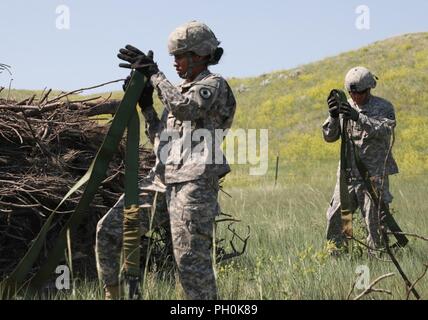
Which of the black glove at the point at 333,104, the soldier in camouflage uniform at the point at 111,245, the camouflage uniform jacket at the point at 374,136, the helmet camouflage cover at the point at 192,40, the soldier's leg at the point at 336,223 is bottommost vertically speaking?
the soldier's leg at the point at 336,223

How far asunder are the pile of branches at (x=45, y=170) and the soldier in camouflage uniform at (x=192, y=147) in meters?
1.53

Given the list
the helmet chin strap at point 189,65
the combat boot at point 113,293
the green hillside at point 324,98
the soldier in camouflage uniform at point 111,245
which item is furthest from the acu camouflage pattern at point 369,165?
the green hillside at point 324,98

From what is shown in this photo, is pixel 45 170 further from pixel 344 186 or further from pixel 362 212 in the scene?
pixel 362 212

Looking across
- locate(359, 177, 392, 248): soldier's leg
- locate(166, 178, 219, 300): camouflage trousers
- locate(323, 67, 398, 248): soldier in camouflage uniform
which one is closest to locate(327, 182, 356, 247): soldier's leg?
locate(323, 67, 398, 248): soldier in camouflage uniform

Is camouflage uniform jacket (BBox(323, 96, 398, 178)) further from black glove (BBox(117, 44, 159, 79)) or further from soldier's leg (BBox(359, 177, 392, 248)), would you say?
black glove (BBox(117, 44, 159, 79))

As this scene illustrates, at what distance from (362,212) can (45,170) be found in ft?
10.5

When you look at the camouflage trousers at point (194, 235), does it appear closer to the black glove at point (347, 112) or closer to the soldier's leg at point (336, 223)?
the black glove at point (347, 112)

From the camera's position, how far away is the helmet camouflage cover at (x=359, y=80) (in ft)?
24.0

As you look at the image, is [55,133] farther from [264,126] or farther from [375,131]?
[264,126]

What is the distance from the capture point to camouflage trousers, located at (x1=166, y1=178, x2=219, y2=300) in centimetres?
448

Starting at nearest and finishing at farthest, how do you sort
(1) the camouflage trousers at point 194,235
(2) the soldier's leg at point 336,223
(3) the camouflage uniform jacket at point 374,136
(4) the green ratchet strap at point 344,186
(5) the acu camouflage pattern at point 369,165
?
(1) the camouflage trousers at point 194,235 → (4) the green ratchet strap at point 344,186 → (3) the camouflage uniform jacket at point 374,136 → (5) the acu camouflage pattern at point 369,165 → (2) the soldier's leg at point 336,223

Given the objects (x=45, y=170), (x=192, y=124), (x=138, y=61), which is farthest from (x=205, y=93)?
(x=45, y=170)
